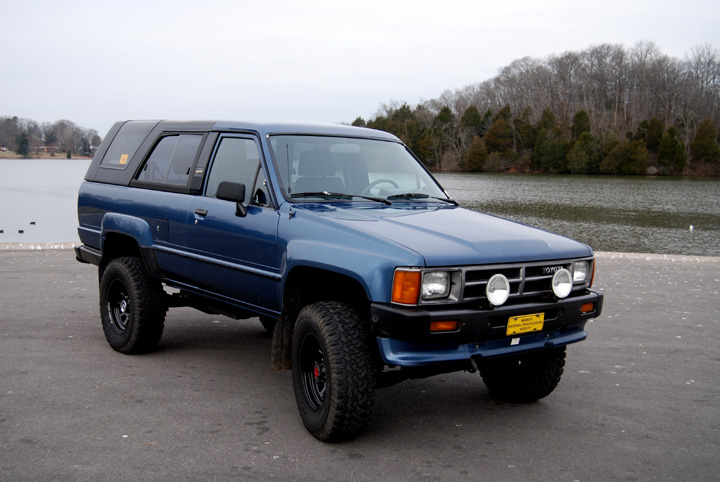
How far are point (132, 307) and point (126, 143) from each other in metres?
1.69

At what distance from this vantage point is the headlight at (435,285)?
4.06m

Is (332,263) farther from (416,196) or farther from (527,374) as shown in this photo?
(527,374)

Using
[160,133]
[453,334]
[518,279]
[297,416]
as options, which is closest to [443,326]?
[453,334]

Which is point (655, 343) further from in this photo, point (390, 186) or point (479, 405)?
point (390, 186)

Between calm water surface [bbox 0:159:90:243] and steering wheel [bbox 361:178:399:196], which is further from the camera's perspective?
calm water surface [bbox 0:159:90:243]

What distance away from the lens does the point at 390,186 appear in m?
5.62

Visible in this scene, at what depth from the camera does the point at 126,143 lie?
6.87 meters

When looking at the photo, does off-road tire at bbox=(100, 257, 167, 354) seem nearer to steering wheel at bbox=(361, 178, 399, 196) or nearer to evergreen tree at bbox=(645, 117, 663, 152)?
steering wheel at bbox=(361, 178, 399, 196)

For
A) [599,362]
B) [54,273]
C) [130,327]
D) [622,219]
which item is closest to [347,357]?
[130,327]

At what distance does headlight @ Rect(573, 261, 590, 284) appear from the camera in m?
4.71

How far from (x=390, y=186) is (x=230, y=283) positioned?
1467mm

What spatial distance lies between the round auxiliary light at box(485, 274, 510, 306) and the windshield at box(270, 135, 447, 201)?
143 centimetres

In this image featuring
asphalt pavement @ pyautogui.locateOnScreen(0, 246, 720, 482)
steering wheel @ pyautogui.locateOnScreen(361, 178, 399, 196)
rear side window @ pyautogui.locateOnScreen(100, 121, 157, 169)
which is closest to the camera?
asphalt pavement @ pyautogui.locateOnScreen(0, 246, 720, 482)

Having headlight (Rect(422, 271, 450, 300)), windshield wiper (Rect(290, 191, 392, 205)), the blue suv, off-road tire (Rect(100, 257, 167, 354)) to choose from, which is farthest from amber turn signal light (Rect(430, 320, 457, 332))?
off-road tire (Rect(100, 257, 167, 354))
